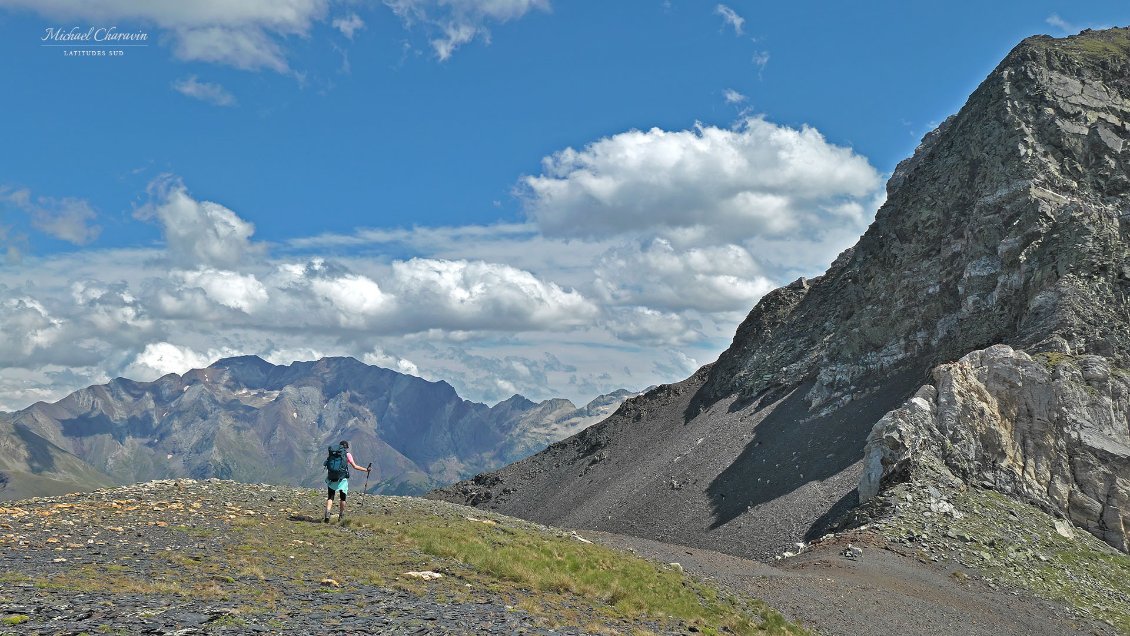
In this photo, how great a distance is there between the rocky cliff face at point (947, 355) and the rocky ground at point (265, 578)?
38.4 meters

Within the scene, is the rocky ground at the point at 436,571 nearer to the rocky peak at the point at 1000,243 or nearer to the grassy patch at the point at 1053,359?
the grassy patch at the point at 1053,359

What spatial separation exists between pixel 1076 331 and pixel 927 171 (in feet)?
160

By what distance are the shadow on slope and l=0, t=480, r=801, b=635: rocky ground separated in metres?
44.5

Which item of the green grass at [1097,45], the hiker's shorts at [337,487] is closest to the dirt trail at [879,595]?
the hiker's shorts at [337,487]

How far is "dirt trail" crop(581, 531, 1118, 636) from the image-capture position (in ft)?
108

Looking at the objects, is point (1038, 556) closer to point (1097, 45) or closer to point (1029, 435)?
point (1029, 435)

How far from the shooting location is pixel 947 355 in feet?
262

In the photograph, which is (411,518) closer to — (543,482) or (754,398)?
(754,398)

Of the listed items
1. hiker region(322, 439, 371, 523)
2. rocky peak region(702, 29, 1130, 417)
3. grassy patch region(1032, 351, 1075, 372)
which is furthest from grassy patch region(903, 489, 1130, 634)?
hiker region(322, 439, 371, 523)

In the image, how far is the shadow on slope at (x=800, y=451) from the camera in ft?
245

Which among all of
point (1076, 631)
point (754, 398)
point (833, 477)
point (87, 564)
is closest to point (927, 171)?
point (754, 398)

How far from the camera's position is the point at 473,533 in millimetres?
32719

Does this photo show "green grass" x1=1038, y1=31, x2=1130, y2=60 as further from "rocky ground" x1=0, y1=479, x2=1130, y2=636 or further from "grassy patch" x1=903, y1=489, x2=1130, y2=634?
"rocky ground" x1=0, y1=479, x2=1130, y2=636

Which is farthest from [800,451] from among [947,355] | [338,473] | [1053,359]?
[338,473]
